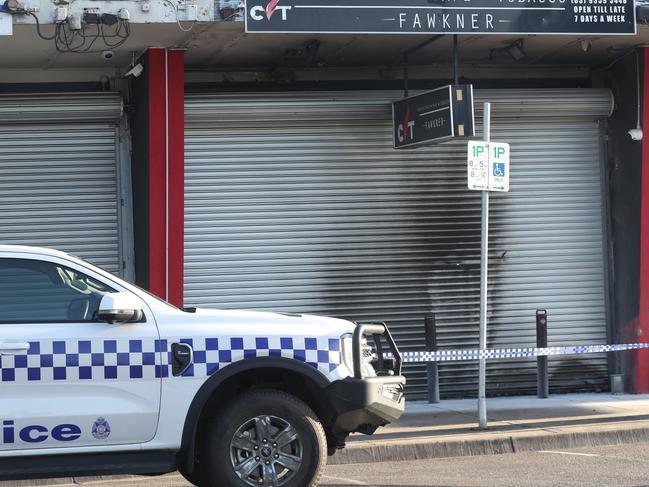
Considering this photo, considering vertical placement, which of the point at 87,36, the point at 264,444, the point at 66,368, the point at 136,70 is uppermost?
the point at 87,36

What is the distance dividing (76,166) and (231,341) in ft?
20.7

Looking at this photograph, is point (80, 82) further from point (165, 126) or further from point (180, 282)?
point (180, 282)

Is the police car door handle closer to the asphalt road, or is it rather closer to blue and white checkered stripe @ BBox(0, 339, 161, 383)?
blue and white checkered stripe @ BBox(0, 339, 161, 383)

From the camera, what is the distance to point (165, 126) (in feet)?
40.4

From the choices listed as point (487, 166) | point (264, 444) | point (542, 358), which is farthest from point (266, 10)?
point (542, 358)

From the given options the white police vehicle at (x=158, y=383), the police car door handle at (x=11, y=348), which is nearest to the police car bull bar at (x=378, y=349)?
the white police vehicle at (x=158, y=383)

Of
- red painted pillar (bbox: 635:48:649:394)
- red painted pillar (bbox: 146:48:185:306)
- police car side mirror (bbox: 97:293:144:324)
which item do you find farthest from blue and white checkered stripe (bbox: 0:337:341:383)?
red painted pillar (bbox: 635:48:649:394)

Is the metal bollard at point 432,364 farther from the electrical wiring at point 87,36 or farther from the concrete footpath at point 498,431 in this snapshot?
the electrical wiring at point 87,36

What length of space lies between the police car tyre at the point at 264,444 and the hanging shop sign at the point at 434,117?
486cm

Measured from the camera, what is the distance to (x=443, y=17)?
448 inches

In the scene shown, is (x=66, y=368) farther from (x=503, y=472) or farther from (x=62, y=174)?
(x=62, y=174)

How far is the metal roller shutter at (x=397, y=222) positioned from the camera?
43.0 feet

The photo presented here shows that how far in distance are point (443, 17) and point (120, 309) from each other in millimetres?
5683

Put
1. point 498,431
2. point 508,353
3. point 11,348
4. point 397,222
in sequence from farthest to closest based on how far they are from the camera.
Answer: point 397,222 < point 508,353 < point 498,431 < point 11,348
